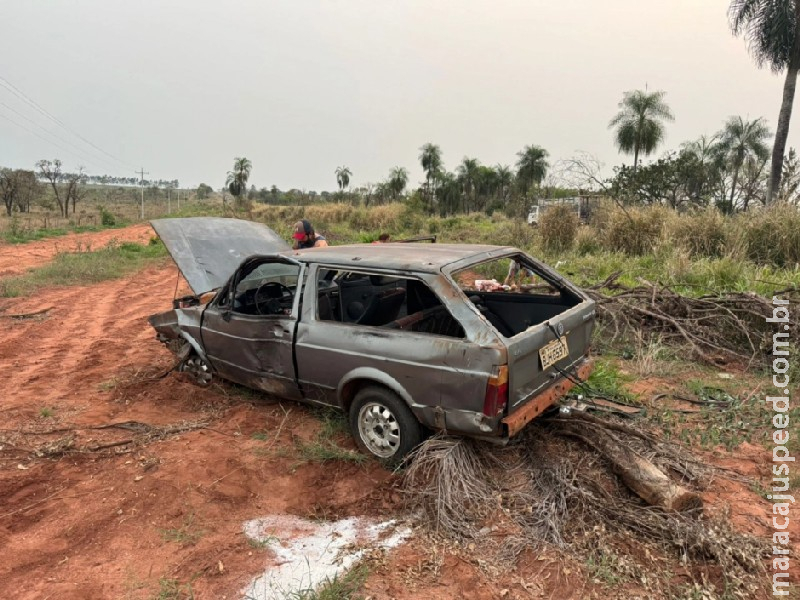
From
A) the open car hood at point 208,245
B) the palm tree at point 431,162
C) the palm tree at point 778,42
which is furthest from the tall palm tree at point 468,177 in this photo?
the open car hood at point 208,245

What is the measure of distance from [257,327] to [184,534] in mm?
1699

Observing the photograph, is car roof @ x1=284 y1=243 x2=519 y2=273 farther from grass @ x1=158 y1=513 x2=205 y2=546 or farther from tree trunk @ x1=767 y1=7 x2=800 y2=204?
tree trunk @ x1=767 y1=7 x2=800 y2=204

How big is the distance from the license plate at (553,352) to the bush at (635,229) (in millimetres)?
8944

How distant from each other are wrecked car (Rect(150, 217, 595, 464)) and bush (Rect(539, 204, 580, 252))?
927 cm

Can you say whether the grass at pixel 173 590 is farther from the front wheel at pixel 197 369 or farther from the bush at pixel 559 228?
the bush at pixel 559 228

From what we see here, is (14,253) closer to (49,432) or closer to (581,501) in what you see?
(49,432)

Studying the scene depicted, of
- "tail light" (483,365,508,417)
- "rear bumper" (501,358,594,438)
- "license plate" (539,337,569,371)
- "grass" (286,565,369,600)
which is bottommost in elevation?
"grass" (286,565,369,600)

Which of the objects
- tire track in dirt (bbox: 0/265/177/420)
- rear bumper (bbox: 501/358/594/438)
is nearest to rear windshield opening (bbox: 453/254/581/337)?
rear bumper (bbox: 501/358/594/438)

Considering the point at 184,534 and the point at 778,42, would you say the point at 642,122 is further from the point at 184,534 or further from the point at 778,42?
the point at 184,534

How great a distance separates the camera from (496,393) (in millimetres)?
2920

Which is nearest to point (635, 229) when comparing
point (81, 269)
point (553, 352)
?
point (553, 352)

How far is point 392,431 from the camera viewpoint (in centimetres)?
352

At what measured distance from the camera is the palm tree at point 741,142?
3294cm

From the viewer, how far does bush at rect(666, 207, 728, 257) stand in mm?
10117
